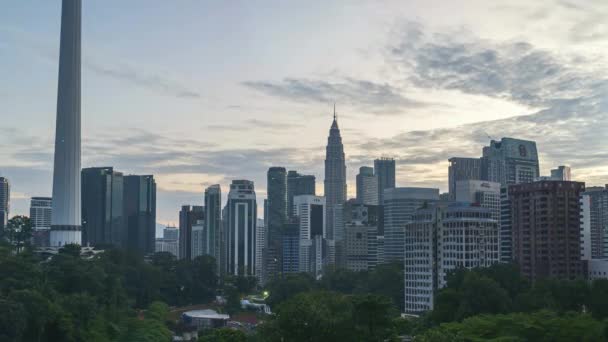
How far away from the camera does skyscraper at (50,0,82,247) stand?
164 m

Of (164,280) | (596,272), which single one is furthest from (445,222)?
(164,280)

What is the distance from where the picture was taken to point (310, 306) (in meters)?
62.0

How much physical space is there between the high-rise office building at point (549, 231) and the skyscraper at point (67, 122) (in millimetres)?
94031

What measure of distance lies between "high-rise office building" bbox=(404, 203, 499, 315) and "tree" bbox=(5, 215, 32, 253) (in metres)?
78.0

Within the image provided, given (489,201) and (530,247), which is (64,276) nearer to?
(530,247)

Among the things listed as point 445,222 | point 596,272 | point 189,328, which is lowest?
point 189,328

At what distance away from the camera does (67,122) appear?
166m

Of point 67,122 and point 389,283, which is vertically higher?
point 67,122

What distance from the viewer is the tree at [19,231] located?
159 m

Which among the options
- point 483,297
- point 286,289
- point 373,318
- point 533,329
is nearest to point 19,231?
point 286,289

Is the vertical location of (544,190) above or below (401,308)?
above

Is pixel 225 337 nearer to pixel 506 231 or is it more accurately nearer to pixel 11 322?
pixel 11 322

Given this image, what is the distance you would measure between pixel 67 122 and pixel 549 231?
101m

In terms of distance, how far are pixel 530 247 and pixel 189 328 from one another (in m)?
63.9
